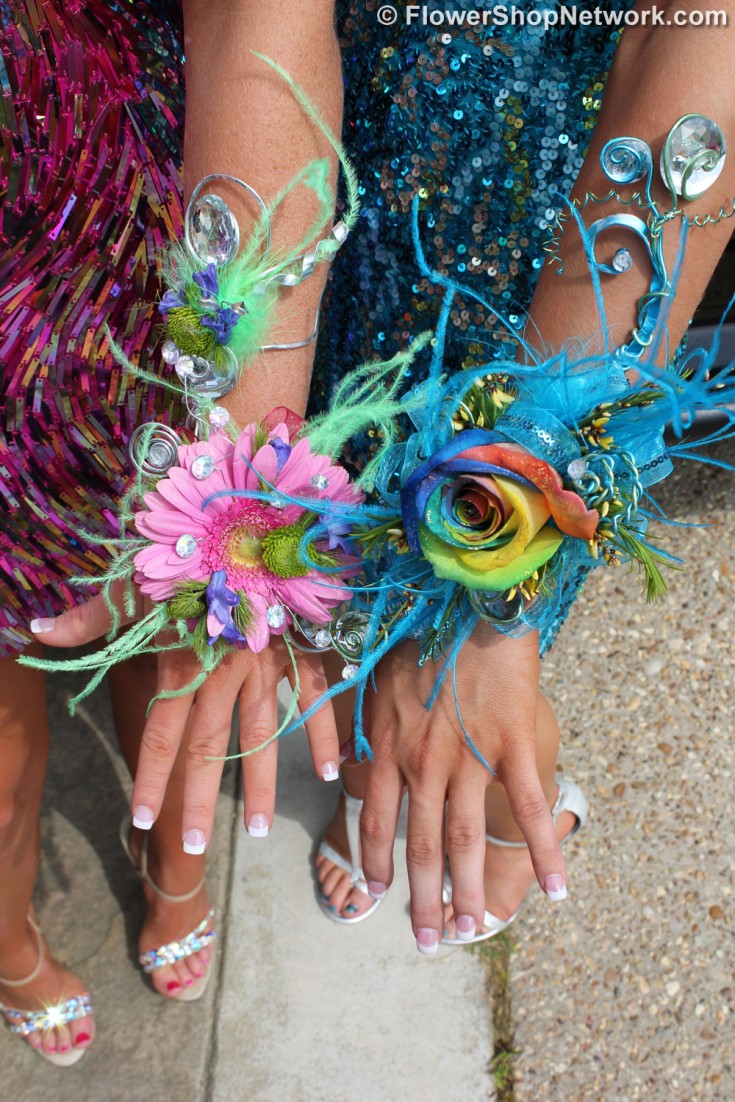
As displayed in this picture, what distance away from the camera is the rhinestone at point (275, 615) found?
3.50ft

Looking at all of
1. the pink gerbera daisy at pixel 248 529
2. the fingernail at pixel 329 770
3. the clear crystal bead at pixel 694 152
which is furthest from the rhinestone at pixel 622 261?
the fingernail at pixel 329 770

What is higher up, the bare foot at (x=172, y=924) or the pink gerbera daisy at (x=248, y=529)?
the pink gerbera daisy at (x=248, y=529)

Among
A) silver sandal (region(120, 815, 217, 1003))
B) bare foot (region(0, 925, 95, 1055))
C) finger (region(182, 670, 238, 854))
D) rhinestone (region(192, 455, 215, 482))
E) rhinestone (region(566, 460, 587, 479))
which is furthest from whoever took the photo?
silver sandal (region(120, 815, 217, 1003))

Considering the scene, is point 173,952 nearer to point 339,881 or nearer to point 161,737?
point 339,881

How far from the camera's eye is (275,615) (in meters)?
1.07

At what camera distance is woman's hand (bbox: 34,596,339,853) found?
113 centimetres

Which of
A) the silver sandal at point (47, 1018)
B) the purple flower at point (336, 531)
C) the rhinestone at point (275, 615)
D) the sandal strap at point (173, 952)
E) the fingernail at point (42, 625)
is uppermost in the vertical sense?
the purple flower at point (336, 531)

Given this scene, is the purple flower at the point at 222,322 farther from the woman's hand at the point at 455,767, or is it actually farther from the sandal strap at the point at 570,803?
the sandal strap at the point at 570,803

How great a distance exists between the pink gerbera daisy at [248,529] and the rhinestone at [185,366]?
0.10 m

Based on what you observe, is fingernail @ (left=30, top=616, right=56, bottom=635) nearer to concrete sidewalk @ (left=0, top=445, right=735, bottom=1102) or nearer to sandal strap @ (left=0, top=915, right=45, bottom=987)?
sandal strap @ (left=0, top=915, right=45, bottom=987)

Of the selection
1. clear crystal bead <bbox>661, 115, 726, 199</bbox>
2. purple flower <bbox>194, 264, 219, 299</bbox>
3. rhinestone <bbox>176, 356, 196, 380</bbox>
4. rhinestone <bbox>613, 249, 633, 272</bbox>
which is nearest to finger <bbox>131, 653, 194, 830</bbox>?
rhinestone <bbox>176, 356, 196, 380</bbox>

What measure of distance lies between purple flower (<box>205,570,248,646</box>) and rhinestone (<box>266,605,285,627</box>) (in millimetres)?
43

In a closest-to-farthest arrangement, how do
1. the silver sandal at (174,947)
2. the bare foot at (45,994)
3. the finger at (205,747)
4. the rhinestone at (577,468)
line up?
the rhinestone at (577,468) → the finger at (205,747) → the bare foot at (45,994) → the silver sandal at (174,947)

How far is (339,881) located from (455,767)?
A: 39.3 inches
